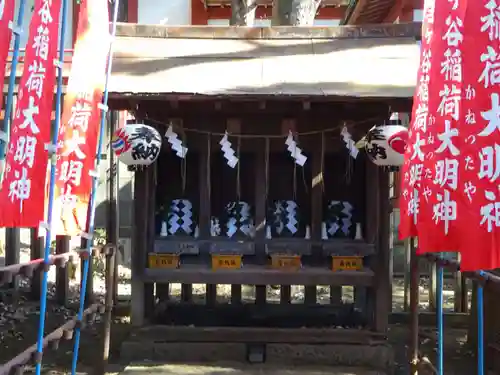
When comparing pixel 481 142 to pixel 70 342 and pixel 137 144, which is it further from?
pixel 70 342

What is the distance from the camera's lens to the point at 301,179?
714 cm

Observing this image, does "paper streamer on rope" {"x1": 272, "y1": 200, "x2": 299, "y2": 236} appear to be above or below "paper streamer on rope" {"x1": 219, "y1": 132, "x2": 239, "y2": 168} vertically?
below

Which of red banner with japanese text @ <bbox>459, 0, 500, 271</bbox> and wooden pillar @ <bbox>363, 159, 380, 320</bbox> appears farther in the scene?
wooden pillar @ <bbox>363, 159, 380, 320</bbox>

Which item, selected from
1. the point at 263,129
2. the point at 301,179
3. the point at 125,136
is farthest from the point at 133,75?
the point at 301,179

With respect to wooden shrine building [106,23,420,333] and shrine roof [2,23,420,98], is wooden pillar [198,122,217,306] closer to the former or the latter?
wooden shrine building [106,23,420,333]

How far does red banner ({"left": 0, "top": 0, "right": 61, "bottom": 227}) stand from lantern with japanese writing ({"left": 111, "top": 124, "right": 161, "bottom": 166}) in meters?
2.07

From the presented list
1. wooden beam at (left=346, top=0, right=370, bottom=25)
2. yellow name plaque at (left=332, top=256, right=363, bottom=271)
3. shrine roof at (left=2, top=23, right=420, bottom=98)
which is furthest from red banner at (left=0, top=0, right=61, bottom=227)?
wooden beam at (left=346, top=0, right=370, bottom=25)

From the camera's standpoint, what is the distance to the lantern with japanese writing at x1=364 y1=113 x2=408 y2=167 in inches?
225

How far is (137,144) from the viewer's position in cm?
598

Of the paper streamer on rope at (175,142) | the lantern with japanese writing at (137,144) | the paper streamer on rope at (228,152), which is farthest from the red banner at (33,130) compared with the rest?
the paper streamer on rope at (228,152)

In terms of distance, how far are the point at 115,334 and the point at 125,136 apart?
2.98m

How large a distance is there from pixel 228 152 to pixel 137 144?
3.42 feet

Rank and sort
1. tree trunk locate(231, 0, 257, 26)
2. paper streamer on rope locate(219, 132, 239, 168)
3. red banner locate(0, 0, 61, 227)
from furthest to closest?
tree trunk locate(231, 0, 257, 26) < paper streamer on rope locate(219, 132, 239, 168) < red banner locate(0, 0, 61, 227)

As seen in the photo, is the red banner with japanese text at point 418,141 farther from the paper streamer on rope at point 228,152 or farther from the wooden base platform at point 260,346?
the wooden base platform at point 260,346
